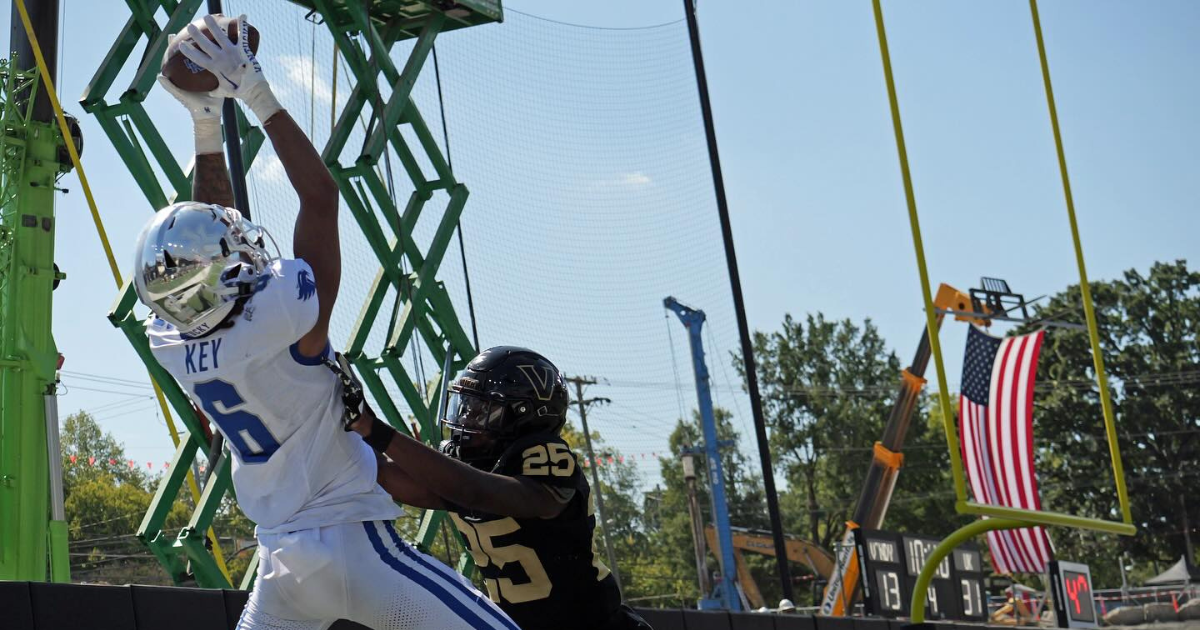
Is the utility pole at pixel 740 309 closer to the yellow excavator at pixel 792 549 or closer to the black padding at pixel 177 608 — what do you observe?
the black padding at pixel 177 608

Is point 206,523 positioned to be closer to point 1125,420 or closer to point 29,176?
point 29,176

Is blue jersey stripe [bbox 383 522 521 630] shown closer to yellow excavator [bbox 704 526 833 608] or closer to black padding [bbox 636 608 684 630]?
black padding [bbox 636 608 684 630]

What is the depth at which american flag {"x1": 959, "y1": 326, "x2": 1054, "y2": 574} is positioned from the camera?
11492 millimetres

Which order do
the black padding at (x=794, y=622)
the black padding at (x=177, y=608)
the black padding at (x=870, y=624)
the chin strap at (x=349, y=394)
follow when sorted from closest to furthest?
the chin strap at (x=349, y=394) < the black padding at (x=177, y=608) < the black padding at (x=794, y=622) < the black padding at (x=870, y=624)

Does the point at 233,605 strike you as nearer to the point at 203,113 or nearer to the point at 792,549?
the point at 203,113

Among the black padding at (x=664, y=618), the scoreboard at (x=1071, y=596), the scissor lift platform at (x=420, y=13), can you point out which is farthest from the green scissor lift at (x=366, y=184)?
the scoreboard at (x=1071, y=596)

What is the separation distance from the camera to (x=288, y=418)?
7.72 feet

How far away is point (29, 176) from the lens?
6.78 metres

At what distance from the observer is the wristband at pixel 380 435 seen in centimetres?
231

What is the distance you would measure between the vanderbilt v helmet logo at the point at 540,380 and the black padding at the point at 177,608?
142cm

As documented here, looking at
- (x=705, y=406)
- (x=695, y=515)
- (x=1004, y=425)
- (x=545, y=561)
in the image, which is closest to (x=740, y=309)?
(x=1004, y=425)

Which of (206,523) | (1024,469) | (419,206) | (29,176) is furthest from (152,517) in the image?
(1024,469)

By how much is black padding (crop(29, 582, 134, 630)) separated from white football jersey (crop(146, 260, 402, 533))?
1.23 meters

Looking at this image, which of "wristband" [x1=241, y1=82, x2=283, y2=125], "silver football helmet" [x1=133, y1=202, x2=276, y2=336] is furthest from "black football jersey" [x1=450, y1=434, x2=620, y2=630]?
"wristband" [x1=241, y1=82, x2=283, y2=125]
